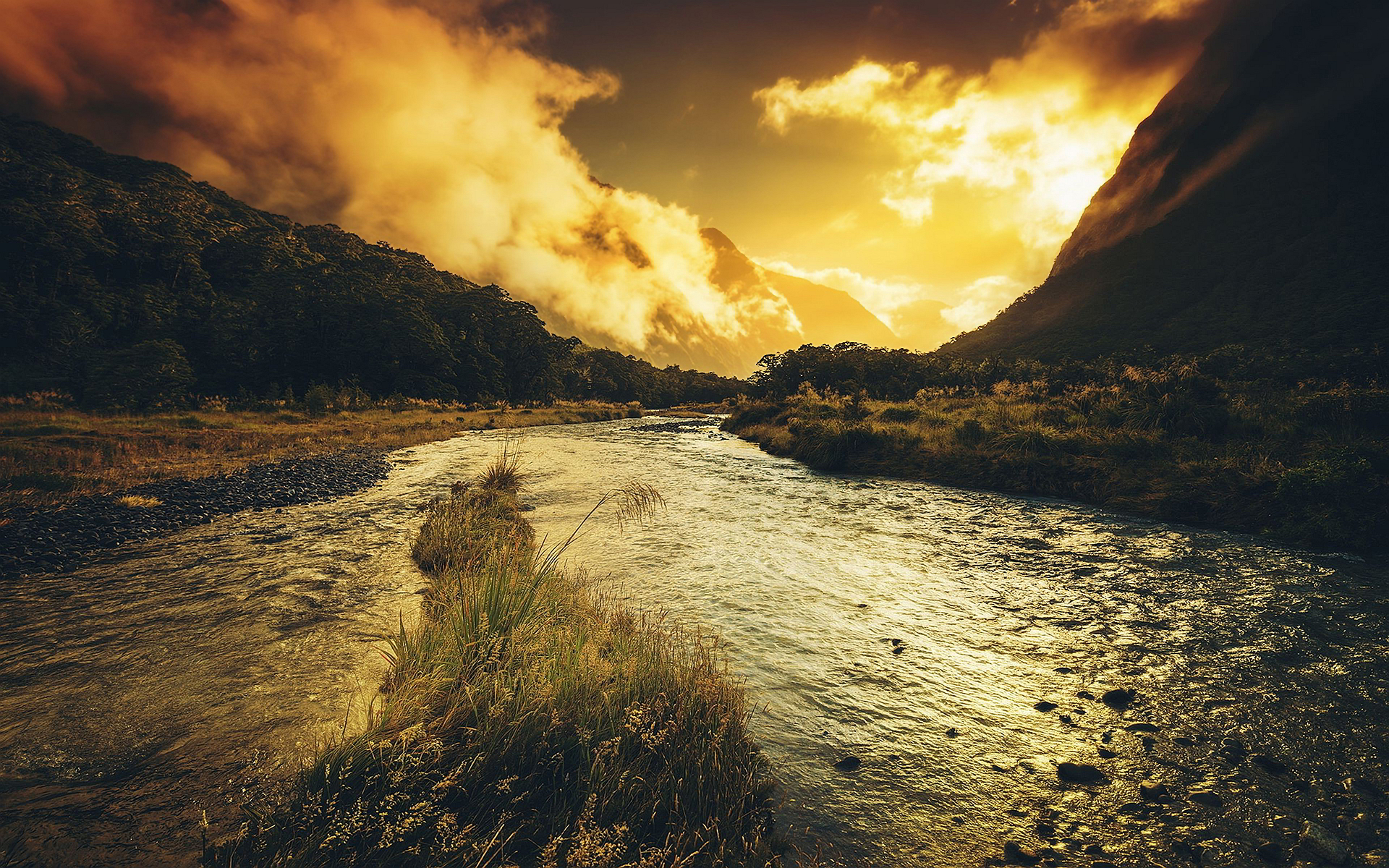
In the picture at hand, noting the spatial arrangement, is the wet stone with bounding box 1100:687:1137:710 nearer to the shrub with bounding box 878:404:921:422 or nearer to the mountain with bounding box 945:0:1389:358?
the shrub with bounding box 878:404:921:422

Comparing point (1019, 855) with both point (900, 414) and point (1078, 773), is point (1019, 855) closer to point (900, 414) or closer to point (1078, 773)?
point (1078, 773)

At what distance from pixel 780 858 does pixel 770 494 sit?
11174mm

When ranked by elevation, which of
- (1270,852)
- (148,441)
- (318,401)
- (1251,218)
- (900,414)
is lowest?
(1270,852)

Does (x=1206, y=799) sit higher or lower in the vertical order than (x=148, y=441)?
lower

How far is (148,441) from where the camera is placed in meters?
16.8

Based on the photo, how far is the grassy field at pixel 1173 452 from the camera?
8.04 metres

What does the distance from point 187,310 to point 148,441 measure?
36.8m

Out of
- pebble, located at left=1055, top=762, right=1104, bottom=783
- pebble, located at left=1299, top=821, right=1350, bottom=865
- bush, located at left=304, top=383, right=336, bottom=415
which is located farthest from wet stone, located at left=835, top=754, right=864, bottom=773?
bush, located at left=304, top=383, right=336, bottom=415

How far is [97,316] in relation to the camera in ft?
117

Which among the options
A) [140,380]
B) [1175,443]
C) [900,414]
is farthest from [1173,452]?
[140,380]

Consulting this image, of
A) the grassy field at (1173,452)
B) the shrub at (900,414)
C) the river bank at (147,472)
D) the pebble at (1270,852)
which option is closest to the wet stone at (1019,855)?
the pebble at (1270,852)

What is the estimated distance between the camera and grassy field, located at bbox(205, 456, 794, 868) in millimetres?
2258

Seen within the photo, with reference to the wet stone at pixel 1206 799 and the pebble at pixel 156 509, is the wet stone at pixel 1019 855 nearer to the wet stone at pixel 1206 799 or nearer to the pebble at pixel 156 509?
the wet stone at pixel 1206 799

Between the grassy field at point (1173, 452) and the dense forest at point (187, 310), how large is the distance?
1563 inches
